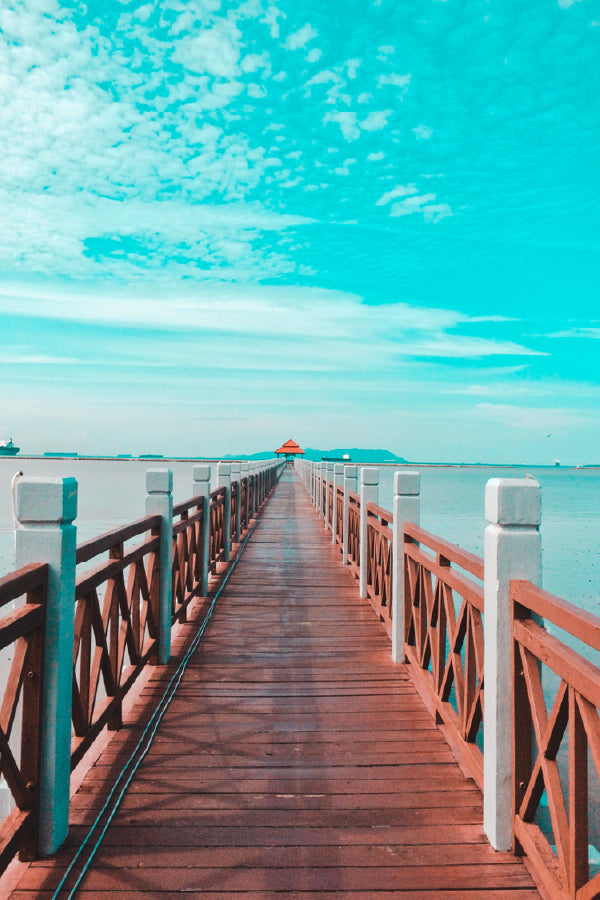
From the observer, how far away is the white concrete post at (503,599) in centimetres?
252

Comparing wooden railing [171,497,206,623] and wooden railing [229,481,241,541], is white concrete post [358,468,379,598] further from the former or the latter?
wooden railing [229,481,241,541]

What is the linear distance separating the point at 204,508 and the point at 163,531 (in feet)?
6.93

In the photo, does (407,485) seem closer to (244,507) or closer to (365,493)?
(365,493)

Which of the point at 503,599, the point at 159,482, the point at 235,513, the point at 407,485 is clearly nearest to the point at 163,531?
the point at 159,482

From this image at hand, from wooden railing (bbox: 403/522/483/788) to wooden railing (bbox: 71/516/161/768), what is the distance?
1862mm

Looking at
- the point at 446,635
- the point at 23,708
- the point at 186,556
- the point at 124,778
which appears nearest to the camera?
the point at 23,708

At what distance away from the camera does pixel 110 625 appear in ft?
11.9

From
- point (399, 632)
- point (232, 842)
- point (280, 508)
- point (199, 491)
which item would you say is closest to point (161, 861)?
point (232, 842)

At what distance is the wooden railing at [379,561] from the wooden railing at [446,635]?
792 mm

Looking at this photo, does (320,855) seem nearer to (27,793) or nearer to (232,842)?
(232,842)

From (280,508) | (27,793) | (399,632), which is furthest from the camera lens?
(280,508)

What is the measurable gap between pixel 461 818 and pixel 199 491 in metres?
4.94

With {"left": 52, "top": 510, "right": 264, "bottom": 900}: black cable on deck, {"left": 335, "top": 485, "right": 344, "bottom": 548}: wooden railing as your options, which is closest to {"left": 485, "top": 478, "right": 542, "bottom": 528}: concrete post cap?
{"left": 52, "top": 510, "right": 264, "bottom": 900}: black cable on deck

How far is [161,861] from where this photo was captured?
2.48 metres
